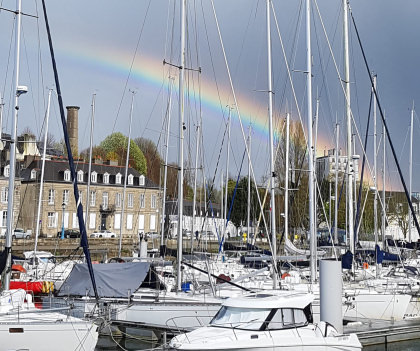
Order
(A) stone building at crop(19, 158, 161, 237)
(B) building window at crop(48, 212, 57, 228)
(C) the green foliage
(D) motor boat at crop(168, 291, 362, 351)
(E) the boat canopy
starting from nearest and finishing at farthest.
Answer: (D) motor boat at crop(168, 291, 362, 351) < (E) the boat canopy < (B) building window at crop(48, 212, 57, 228) < (A) stone building at crop(19, 158, 161, 237) < (C) the green foliage

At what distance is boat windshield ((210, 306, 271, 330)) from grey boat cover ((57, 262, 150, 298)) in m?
7.45

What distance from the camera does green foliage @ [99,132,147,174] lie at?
124062 mm

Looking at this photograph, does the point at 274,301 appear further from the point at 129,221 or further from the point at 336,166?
the point at 129,221

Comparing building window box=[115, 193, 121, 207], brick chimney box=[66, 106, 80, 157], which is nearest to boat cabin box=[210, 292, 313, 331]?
building window box=[115, 193, 121, 207]

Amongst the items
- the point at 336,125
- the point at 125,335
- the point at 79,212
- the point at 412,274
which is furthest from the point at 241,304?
the point at 336,125

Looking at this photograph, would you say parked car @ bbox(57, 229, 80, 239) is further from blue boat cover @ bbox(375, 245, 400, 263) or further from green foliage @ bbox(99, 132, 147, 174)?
blue boat cover @ bbox(375, 245, 400, 263)

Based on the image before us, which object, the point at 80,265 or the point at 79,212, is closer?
the point at 79,212

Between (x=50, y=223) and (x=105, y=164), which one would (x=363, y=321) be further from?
(x=105, y=164)

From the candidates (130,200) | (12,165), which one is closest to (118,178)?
(130,200)

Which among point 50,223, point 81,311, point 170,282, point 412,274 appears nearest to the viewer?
point 81,311

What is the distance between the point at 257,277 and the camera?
33219mm

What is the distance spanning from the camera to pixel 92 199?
283 feet

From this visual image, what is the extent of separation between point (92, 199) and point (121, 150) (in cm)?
4689

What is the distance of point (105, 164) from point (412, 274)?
63934 millimetres
